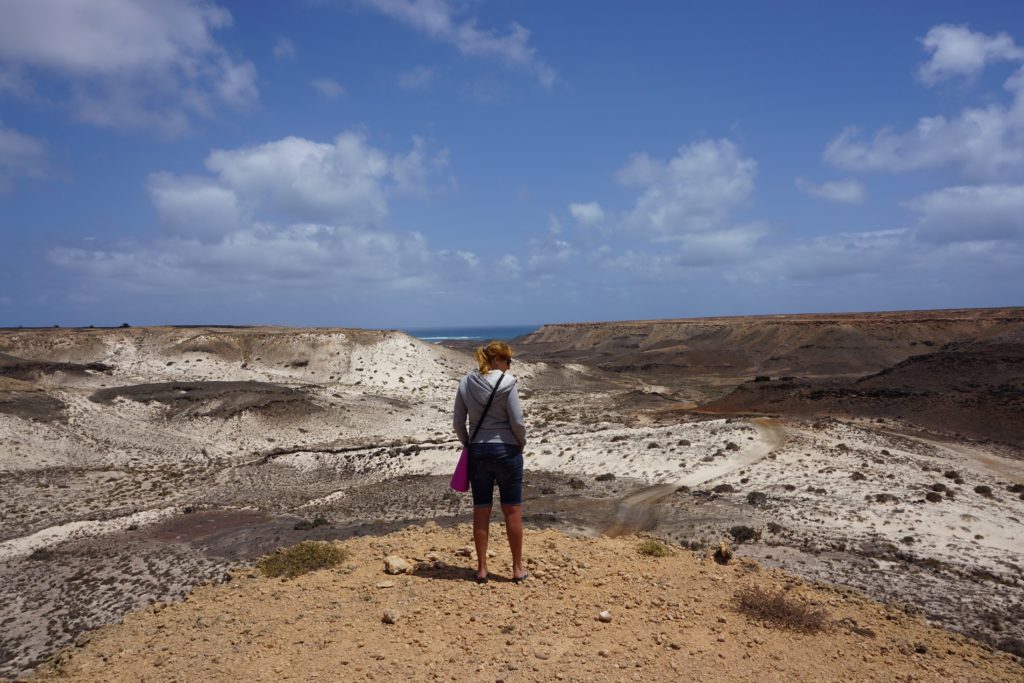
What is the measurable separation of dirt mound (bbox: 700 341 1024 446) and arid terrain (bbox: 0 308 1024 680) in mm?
160

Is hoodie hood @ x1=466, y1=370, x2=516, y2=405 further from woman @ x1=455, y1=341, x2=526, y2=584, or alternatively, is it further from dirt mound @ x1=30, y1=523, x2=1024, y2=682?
dirt mound @ x1=30, y1=523, x2=1024, y2=682

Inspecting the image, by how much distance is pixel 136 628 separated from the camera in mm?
6742

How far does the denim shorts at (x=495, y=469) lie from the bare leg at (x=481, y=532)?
88 mm

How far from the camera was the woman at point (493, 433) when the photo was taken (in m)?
6.22

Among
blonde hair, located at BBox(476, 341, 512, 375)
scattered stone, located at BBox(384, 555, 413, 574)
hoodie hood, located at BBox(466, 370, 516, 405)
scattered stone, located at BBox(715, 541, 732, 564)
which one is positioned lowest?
scattered stone, located at BBox(715, 541, 732, 564)

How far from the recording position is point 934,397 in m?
26.2

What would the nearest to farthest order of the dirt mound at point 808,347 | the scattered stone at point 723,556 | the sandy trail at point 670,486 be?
the scattered stone at point 723,556 < the sandy trail at point 670,486 < the dirt mound at point 808,347

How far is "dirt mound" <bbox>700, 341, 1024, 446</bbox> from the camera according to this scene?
→ 906 inches

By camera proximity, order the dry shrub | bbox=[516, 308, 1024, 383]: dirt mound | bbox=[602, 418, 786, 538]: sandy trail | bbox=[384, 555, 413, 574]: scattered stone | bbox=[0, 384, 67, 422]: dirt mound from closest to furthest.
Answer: the dry shrub, bbox=[384, 555, 413, 574]: scattered stone, bbox=[602, 418, 786, 538]: sandy trail, bbox=[0, 384, 67, 422]: dirt mound, bbox=[516, 308, 1024, 383]: dirt mound

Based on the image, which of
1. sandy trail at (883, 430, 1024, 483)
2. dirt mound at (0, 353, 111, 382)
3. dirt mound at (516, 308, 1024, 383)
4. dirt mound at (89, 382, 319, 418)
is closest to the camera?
sandy trail at (883, 430, 1024, 483)

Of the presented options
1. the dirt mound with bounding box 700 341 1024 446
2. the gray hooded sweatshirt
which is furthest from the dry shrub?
the dirt mound with bounding box 700 341 1024 446

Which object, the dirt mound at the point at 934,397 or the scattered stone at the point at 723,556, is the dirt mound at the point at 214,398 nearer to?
the dirt mound at the point at 934,397

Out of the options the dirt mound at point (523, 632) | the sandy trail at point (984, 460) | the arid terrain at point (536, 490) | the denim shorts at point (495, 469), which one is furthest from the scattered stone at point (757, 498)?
the denim shorts at point (495, 469)

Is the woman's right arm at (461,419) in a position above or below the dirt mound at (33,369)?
above
